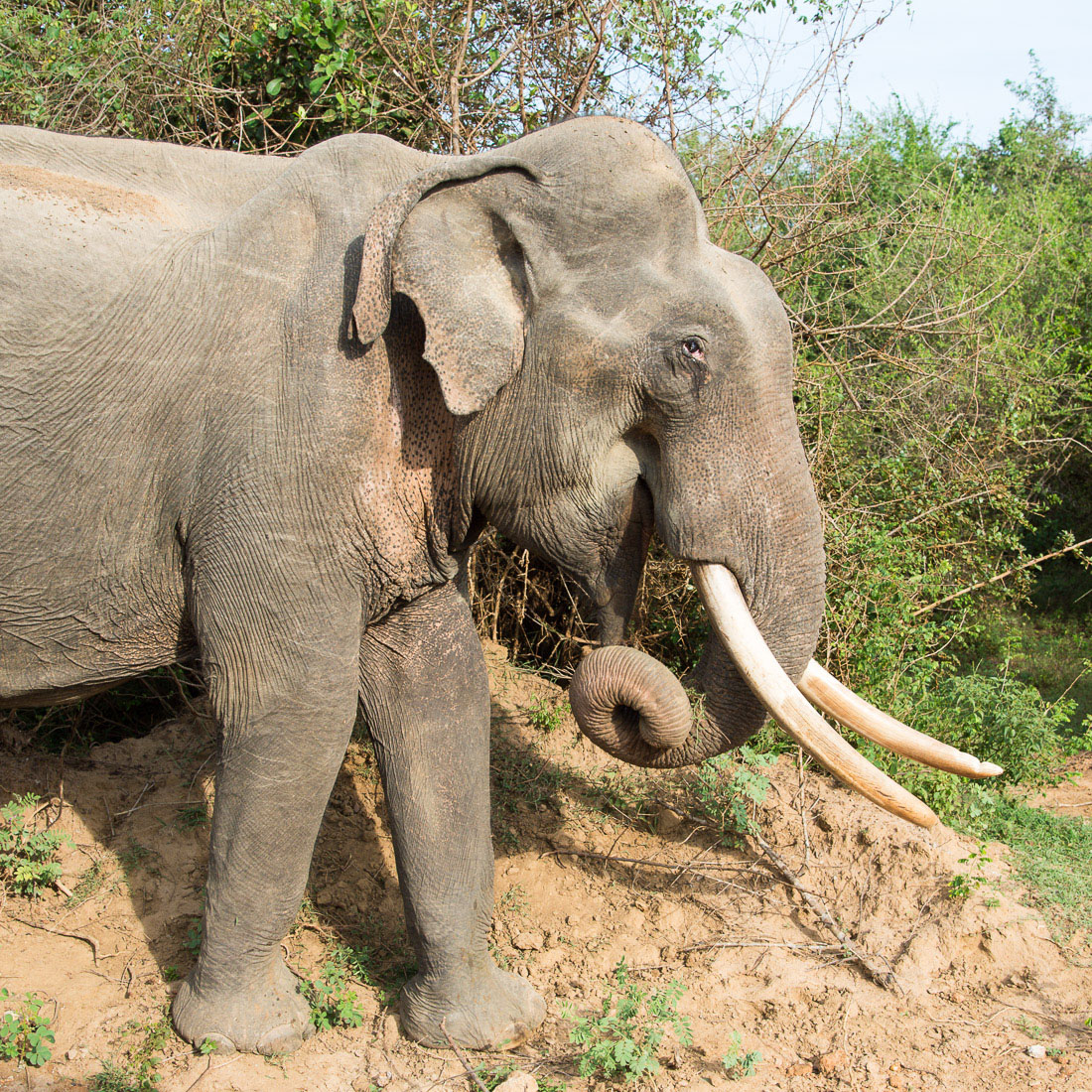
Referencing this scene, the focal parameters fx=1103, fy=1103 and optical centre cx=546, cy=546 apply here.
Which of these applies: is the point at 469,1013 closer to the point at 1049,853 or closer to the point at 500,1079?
the point at 500,1079

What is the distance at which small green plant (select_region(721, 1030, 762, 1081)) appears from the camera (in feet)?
10.3

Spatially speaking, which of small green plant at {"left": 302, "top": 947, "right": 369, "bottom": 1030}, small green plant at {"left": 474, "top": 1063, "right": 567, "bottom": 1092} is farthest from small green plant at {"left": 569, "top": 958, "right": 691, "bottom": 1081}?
small green plant at {"left": 302, "top": 947, "right": 369, "bottom": 1030}

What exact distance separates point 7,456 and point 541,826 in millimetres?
2645

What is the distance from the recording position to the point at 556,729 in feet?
17.0

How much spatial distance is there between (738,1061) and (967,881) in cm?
137

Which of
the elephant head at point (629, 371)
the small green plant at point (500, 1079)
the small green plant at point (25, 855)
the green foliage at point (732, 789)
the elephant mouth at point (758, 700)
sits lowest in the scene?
the small green plant at point (25, 855)

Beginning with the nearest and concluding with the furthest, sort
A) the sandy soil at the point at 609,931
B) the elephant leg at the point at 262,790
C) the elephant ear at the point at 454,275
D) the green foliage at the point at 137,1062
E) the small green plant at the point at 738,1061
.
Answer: the elephant ear at the point at 454,275
the elephant leg at the point at 262,790
the green foliage at the point at 137,1062
the small green plant at the point at 738,1061
the sandy soil at the point at 609,931

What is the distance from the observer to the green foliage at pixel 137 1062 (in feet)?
9.88

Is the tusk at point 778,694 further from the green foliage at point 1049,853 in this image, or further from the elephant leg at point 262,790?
the green foliage at point 1049,853

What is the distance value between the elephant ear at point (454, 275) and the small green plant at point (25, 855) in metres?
2.46

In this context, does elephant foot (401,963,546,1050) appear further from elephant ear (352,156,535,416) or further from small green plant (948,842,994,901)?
elephant ear (352,156,535,416)

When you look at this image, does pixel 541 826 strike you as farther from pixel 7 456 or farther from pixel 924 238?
pixel 924 238

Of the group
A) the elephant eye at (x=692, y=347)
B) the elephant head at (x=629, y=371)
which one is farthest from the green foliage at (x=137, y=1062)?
the elephant eye at (x=692, y=347)

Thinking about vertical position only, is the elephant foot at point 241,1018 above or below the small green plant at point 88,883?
above
